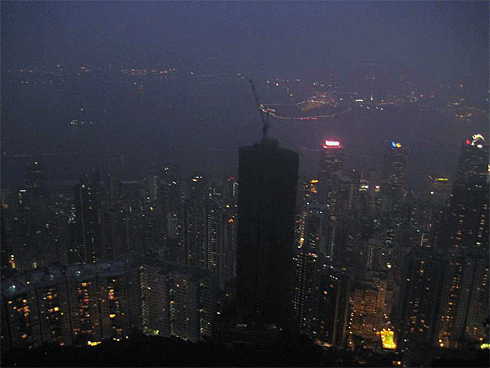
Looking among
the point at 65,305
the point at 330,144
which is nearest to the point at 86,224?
the point at 65,305

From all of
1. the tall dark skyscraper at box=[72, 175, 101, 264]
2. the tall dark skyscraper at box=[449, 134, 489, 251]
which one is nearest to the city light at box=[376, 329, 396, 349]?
the tall dark skyscraper at box=[449, 134, 489, 251]

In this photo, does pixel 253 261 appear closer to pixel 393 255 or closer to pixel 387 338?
pixel 387 338

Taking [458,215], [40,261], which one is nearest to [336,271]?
[458,215]

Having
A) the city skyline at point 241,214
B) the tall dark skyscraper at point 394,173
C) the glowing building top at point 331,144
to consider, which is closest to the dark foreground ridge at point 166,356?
the city skyline at point 241,214

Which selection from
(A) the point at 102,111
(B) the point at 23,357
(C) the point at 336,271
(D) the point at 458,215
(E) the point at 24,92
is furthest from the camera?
(A) the point at 102,111

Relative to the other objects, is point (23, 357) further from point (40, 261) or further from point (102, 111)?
point (102, 111)

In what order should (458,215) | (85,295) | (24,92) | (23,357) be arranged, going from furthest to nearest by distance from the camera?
(458,215) → (24,92) → (85,295) → (23,357)
